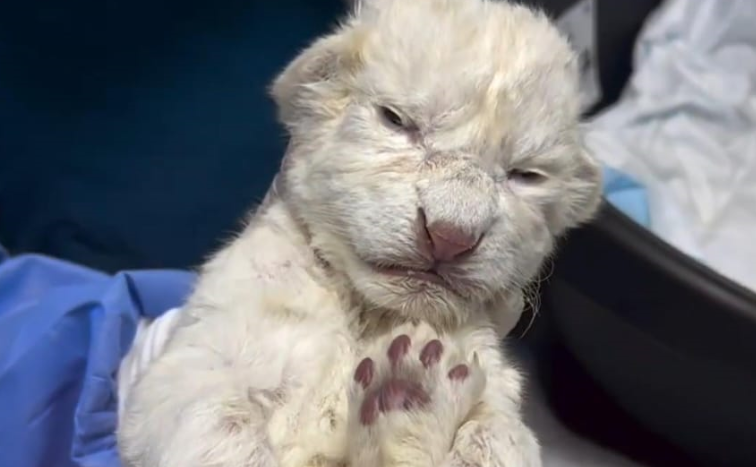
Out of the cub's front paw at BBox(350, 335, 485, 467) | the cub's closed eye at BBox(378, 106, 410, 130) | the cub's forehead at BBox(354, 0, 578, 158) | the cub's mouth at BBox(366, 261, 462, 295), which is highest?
the cub's forehead at BBox(354, 0, 578, 158)

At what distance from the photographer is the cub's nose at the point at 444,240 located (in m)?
0.53

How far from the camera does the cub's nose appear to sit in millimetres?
528

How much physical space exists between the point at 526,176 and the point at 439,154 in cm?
6

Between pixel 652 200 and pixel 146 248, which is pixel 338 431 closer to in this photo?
pixel 146 248

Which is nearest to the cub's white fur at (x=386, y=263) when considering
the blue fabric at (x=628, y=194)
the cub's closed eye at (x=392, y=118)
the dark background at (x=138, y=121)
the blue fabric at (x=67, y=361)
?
the cub's closed eye at (x=392, y=118)

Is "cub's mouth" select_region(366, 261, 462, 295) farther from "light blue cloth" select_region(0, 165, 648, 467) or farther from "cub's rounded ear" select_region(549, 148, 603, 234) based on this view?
"light blue cloth" select_region(0, 165, 648, 467)

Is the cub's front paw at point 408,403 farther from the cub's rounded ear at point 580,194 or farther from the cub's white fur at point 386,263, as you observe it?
the cub's rounded ear at point 580,194

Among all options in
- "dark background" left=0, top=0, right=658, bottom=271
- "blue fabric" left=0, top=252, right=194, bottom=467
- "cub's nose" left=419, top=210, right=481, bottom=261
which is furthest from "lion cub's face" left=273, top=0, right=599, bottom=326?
"dark background" left=0, top=0, right=658, bottom=271

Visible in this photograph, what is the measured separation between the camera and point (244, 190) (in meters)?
1.38

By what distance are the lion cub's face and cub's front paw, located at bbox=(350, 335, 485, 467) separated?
3 centimetres

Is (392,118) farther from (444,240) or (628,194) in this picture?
(628,194)

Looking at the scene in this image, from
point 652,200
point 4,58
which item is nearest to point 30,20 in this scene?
point 4,58

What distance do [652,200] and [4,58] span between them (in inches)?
33.9

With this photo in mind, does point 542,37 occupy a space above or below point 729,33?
above
